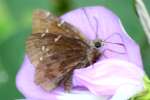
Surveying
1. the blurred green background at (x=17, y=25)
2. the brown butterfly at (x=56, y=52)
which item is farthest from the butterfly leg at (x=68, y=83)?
the blurred green background at (x=17, y=25)

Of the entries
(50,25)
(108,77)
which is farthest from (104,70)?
(50,25)

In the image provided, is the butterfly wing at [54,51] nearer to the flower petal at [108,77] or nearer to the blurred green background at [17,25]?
the flower petal at [108,77]

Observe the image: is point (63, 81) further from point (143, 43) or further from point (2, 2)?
point (2, 2)

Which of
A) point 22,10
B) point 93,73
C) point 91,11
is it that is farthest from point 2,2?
point 93,73

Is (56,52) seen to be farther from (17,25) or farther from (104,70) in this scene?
(17,25)

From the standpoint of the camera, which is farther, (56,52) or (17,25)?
(17,25)

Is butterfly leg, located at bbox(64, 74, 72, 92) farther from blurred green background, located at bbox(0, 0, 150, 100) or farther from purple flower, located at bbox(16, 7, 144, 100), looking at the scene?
blurred green background, located at bbox(0, 0, 150, 100)
